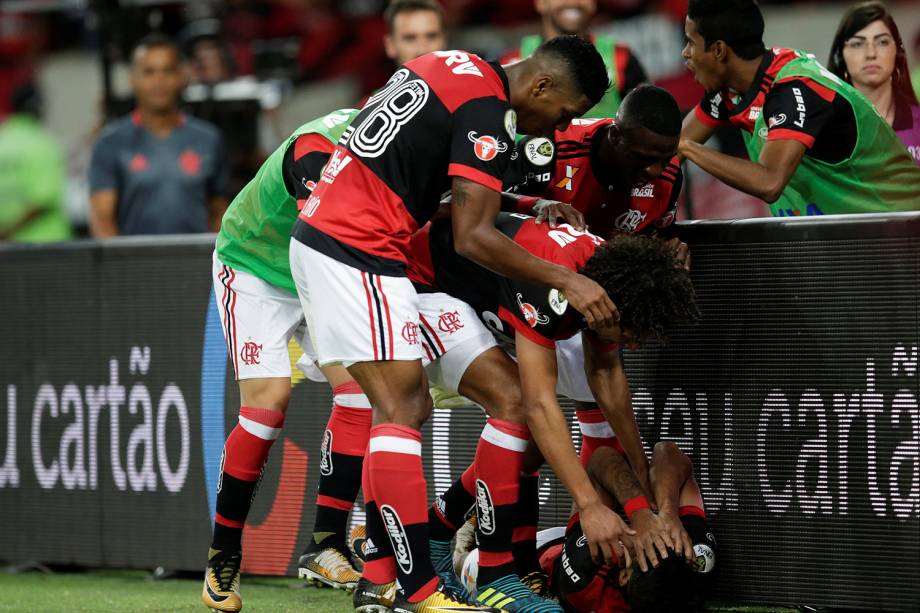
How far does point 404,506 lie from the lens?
4.08m

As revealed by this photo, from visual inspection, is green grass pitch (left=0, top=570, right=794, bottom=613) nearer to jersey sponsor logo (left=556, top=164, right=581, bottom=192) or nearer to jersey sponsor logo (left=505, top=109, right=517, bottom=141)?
jersey sponsor logo (left=556, top=164, right=581, bottom=192)

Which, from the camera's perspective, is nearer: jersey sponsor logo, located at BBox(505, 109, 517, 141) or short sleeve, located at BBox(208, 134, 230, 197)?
jersey sponsor logo, located at BBox(505, 109, 517, 141)

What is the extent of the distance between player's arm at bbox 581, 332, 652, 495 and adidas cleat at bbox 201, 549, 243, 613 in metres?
1.38

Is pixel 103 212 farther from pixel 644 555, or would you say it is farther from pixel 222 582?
pixel 644 555

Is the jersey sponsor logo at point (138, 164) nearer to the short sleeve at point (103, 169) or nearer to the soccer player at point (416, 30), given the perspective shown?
the short sleeve at point (103, 169)

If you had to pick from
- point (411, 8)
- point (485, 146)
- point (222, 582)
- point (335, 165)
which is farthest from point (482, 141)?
point (411, 8)

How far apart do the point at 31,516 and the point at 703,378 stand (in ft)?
10.1

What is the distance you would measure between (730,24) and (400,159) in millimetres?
1526

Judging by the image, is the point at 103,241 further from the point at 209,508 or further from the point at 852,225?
the point at 852,225

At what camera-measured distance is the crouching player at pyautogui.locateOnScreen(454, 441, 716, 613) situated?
13.8 feet

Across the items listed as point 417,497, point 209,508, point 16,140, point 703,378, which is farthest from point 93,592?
point 16,140

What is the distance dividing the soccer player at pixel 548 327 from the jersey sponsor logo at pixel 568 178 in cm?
43

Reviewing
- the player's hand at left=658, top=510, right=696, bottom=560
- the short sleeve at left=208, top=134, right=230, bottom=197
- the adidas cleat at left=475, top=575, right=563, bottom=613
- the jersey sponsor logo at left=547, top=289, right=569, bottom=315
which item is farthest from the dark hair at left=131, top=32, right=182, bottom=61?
the player's hand at left=658, top=510, right=696, bottom=560

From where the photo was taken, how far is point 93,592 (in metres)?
5.41
